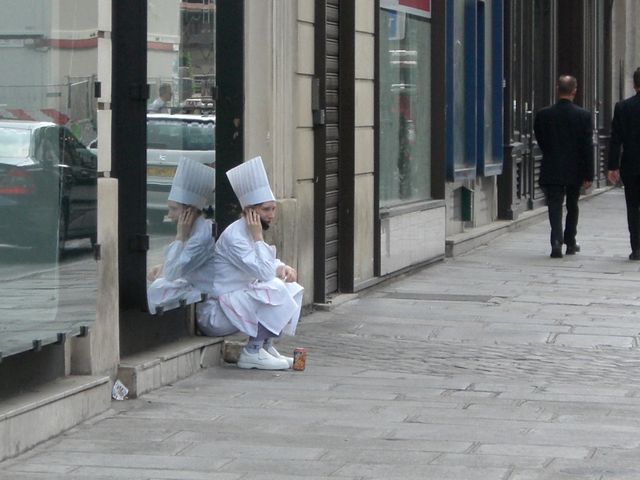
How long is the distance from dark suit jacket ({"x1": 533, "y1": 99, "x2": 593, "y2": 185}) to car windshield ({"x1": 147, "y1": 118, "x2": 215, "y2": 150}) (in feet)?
23.3

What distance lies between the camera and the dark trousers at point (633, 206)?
1514 cm

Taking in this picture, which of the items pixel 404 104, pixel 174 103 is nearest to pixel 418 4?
pixel 404 104

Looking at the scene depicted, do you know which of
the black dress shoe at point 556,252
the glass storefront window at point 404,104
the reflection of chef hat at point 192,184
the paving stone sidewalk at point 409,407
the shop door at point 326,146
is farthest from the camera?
the black dress shoe at point 556,252

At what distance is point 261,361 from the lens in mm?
8758

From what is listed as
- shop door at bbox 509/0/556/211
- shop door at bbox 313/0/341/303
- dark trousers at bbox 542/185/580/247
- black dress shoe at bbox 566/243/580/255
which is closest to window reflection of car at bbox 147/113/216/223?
shop door at bbox 313/0/341/303

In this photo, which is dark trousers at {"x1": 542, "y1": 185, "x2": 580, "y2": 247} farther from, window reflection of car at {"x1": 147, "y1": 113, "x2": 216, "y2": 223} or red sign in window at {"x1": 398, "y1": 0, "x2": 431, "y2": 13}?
window reflection of car at {"x1": 147, "y1": 113, "x2": 216, "y2": 223}

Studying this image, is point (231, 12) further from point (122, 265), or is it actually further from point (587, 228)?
point (587, 228)

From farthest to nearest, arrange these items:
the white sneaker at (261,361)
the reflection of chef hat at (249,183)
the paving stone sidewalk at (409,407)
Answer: the white sneaker at (261,361), the reflection of chef hat at (249,183), the paving stone sidewalk at (409,407)

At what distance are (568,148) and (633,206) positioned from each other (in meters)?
0.89

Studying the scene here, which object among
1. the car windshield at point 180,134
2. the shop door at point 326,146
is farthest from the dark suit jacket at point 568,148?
the car windshield at point 180,134

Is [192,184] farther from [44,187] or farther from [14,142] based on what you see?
[14,142]

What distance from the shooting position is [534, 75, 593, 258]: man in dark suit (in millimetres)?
15469

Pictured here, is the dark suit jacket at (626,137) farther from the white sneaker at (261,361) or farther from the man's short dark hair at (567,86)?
the white sneaker at (261,361)

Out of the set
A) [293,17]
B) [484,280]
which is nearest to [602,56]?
[484,280]
